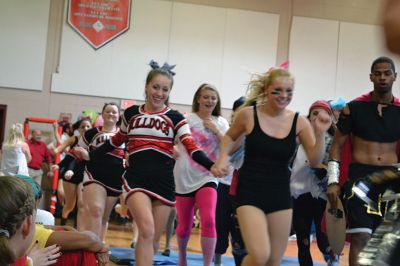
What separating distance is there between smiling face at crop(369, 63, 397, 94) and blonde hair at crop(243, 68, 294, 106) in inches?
34.9

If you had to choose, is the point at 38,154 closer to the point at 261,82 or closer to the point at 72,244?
the point at 261,82

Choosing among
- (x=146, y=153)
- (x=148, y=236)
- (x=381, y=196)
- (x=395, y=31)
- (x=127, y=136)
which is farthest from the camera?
(x=127, y=136)

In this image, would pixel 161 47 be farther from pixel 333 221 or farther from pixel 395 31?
pixel 395 31

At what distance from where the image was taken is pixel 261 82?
4.09 metres

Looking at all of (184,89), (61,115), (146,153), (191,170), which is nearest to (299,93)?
(184,89)

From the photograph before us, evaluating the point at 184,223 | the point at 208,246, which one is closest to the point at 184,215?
the point at 184,223

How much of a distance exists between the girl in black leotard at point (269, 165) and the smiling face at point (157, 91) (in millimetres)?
815

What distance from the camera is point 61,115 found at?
39.8 feet

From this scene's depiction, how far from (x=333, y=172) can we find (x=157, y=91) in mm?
1536

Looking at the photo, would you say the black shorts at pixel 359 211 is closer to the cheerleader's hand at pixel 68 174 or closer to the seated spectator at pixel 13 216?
the seated spectator at pixel 13 216

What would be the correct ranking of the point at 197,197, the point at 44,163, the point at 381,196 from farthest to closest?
1. the point at 44,163
2. the point at 197,197
3. the point at 381,196

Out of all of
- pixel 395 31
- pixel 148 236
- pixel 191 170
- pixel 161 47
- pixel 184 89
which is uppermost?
A: pixel 161 47

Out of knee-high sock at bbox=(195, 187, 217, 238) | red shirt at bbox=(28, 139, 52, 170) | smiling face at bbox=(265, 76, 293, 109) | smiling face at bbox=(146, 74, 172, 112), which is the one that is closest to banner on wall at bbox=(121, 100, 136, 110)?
red shirt at bbox=(28, 139, 52, 170)

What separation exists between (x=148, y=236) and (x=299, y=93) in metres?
9.60
